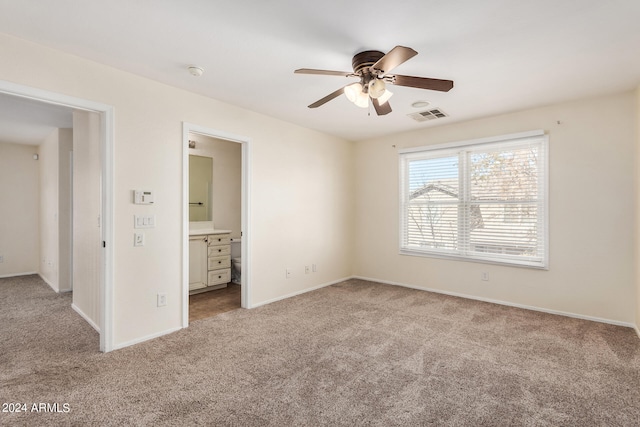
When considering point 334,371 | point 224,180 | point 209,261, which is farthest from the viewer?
point 224,180

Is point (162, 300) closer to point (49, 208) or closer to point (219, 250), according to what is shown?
point (219, 250)

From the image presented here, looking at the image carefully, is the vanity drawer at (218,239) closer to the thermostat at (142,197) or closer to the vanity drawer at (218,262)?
the vanity drawer at (218,262)

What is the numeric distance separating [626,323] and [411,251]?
2.43 m

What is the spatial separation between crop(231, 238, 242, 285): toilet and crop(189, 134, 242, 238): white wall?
325 millimetres

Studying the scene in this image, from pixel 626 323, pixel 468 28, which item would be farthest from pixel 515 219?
pixel 468 28

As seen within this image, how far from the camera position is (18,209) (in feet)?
18.6

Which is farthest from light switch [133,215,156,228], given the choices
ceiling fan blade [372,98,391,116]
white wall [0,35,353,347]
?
ceiling fan blade [372,98,391,116]

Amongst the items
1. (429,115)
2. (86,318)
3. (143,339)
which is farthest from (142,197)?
(429,115)

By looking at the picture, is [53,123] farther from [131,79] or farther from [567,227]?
[567,227]

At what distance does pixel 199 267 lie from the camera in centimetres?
455

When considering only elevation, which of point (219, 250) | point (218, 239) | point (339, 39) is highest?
point (339, 39)

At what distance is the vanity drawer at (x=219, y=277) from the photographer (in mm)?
4703

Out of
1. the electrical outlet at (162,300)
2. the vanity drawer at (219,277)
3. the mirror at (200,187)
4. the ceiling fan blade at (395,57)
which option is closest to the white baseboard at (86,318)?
the electrical outlet at (162,300)

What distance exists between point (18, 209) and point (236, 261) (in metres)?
4.13
